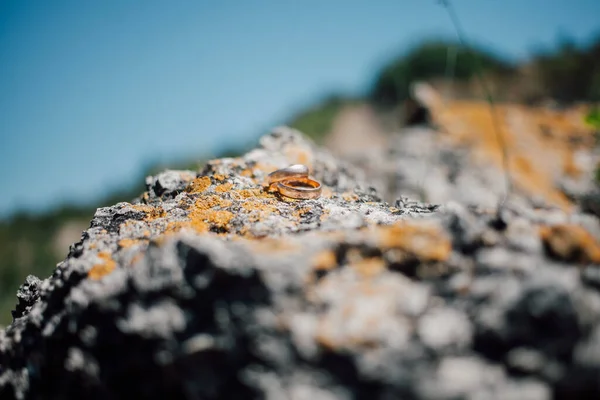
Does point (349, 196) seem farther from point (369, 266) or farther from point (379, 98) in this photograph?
point (379, 98)

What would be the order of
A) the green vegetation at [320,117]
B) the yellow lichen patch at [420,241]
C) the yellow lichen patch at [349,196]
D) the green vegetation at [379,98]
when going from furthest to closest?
the green vegetation at [320,117], the green vegetation at [379,98], the yellow lichen patch at [349,196], the yellow lichen patch at [420,241]

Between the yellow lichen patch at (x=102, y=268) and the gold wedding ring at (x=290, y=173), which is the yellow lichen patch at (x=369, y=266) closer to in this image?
the yellow lichen patch at (x=102, y=268)

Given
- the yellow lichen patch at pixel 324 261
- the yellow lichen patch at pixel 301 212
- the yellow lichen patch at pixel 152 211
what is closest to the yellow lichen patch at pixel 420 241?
the yellow lichen patch at pixel 324 261

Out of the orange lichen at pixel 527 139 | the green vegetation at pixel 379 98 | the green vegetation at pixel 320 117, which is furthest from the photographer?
the green vegetation at pixel 320 117

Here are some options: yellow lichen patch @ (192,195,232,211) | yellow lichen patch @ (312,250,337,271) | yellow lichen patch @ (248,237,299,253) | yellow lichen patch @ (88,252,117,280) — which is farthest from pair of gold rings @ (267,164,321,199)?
yellow lichen patch @ (88,252,117,280)

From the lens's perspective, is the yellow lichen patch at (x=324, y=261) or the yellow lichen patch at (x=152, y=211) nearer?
the yellow lichen patch at (x=324, y=261)

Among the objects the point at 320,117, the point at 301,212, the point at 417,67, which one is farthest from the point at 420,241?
the point at 417,67

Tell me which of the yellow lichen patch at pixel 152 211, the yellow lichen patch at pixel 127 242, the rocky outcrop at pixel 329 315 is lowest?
the rocky outcrop at pixel 329 315
